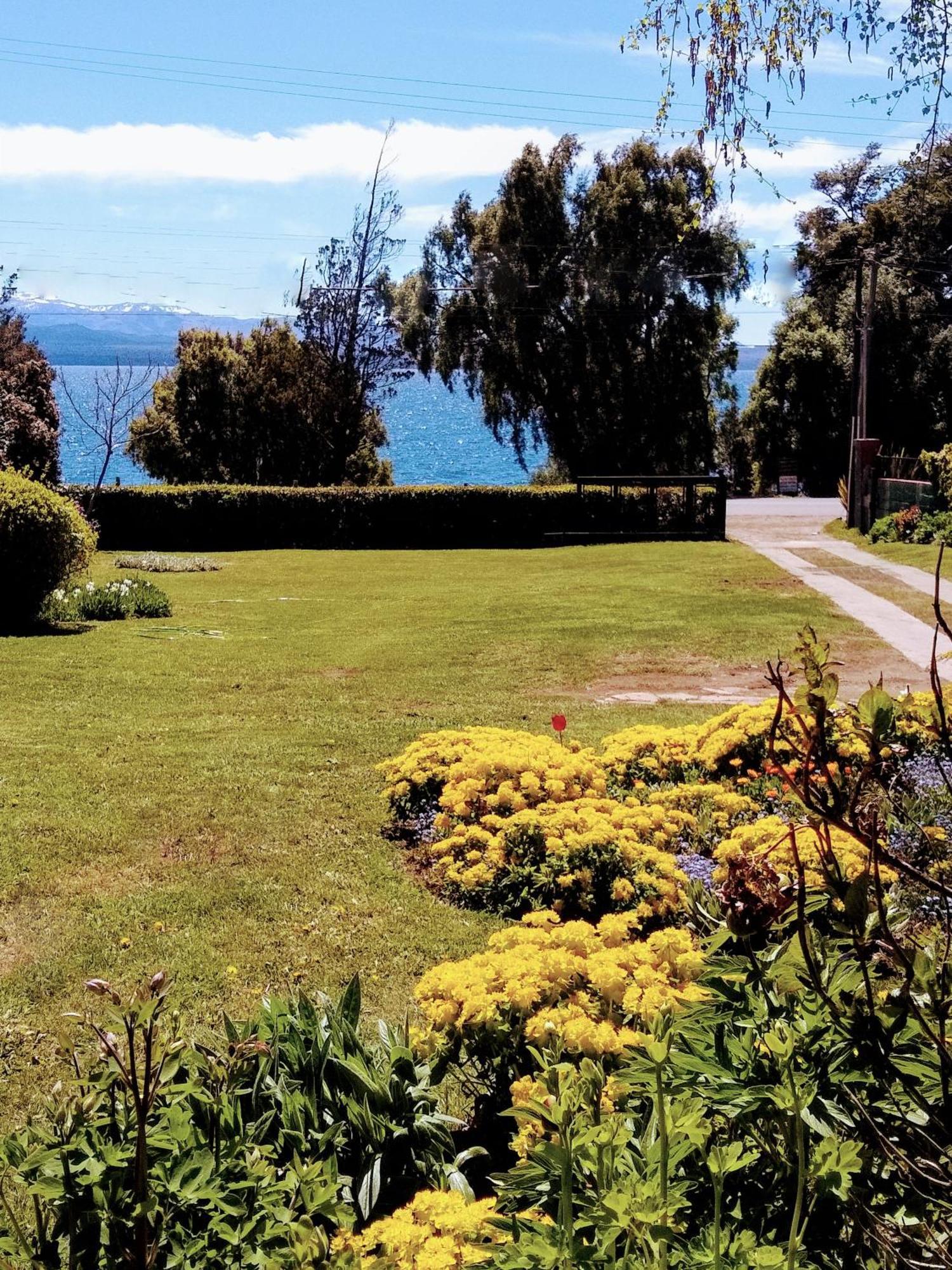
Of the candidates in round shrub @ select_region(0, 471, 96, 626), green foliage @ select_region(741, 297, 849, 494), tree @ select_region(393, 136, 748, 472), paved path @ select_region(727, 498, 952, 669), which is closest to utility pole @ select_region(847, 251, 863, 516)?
paved path @ select_region(727, 498, 952, 669)

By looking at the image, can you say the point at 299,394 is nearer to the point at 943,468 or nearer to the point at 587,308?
the point at 587,308

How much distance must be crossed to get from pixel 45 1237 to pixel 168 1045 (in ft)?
1.77

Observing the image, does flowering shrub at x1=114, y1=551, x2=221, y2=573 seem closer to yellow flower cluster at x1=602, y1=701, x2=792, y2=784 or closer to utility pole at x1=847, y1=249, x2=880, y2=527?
utility pole at x1=847, y1=249, x2=880, y2=527

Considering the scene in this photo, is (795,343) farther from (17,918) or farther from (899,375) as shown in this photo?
(17,918)

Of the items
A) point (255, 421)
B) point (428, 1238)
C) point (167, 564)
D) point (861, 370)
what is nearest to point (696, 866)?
point (428, 1238)

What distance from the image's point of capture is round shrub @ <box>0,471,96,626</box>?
1222 centimetres

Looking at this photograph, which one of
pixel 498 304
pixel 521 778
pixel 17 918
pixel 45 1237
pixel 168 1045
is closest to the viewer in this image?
pixel 168 1045

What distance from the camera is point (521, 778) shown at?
5504 millimetres

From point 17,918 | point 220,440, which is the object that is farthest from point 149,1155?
point 220,440

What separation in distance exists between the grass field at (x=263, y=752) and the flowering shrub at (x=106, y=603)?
482 millimetres

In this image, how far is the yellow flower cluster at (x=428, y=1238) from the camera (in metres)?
2.05

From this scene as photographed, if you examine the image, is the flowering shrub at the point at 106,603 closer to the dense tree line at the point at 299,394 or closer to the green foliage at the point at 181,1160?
the green foliage at the point at 181,1160

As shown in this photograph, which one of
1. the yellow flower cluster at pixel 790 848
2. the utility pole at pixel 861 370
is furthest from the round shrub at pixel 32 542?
the utility pole at pixel 861 370

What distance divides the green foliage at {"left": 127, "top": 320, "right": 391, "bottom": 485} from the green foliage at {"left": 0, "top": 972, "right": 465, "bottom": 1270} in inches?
1430
